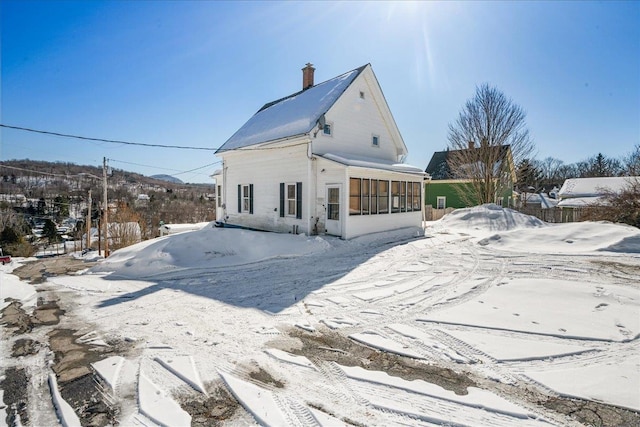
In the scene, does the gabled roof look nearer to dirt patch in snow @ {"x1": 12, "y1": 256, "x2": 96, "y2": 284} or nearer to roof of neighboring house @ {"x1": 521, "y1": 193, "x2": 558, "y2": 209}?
dirt patch in snow @ {"x1": 12, "y1": 256, "x2": 96, "y2": 284}

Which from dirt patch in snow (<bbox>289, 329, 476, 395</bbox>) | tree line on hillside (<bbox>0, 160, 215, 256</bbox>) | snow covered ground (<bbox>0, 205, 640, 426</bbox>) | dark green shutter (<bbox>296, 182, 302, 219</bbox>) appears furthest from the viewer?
tree line on hillside (<bbox>0, 160, 215, 256</bbox>)

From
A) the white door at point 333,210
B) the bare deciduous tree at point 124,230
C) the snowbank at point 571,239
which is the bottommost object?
the bare deciduous tree at point 124,230

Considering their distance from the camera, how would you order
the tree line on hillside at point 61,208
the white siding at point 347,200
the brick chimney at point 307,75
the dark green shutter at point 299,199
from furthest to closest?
the tree line on hillside at point 61,208
the brick chimney at point 307,75
the dark green shutter at point 299,199
the white siding at point 347,200

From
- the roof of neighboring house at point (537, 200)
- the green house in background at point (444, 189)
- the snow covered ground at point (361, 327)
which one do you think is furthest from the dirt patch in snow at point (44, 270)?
the roof of neighboring house at point (537, 200)

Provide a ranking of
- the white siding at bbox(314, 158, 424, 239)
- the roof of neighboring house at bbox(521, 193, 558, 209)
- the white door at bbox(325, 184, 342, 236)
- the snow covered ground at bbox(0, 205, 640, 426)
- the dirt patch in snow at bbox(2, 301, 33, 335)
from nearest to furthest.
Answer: the snow covered ground at bbox(0, 205, 640, 426)
the dirt patch in snow at bbox(2, 301, 33, 335)
the white siding at bbox(314, 158, 424, 239)
the white door at bbox(325, 184, 342, 236)
the roof of neighboring house at bbox(521, 193, 558, 209)

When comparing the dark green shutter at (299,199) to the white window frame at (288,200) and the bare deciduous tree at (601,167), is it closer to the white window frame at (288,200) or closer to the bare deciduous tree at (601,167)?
the white window frame at (288,200)

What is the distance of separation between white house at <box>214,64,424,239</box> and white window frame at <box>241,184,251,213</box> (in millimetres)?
52

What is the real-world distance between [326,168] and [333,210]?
5.59ft

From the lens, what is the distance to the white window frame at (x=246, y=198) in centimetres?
1557

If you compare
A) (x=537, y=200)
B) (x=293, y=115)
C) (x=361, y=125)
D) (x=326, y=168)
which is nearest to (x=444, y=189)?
(x=361, y=125)

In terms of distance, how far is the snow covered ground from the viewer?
2.80 metres

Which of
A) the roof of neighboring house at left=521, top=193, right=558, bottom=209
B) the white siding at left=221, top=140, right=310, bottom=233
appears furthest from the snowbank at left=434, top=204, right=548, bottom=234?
the roof of neighboring house at left=521, top=193, right=558, bottom=209

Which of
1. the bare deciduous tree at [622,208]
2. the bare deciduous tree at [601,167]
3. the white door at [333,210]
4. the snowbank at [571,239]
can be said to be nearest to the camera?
the snowbank at [571,239]

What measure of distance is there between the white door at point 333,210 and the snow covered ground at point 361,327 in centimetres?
260
